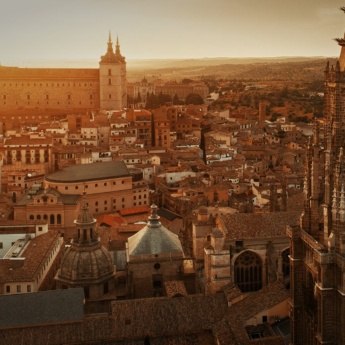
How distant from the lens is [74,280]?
1373cm

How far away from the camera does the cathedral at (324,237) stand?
7793 millimetres

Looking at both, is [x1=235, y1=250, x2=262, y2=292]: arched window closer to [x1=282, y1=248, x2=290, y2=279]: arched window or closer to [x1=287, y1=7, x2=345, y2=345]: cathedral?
[x1=282, y1=248, x2=290, y2=279]: arched window

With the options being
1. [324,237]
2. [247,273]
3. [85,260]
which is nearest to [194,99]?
[85,260]

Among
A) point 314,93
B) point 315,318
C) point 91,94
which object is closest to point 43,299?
point 315,318

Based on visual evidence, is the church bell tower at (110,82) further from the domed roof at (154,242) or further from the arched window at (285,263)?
the arched window at (285,263)

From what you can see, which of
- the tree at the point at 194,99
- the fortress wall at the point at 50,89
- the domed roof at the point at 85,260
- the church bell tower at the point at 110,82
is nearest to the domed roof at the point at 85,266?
the domed roof at the point at 85,260

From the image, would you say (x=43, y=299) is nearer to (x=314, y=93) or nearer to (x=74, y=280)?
(x=74, y=280)

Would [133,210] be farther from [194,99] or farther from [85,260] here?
[194,99]

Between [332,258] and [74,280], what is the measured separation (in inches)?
285

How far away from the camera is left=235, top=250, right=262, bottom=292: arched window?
1327cm

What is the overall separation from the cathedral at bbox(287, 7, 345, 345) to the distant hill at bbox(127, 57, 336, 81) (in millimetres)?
67809

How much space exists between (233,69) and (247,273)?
348 ft

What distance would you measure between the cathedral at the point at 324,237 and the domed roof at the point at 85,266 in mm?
5883

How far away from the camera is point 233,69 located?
Result: 117 meters
